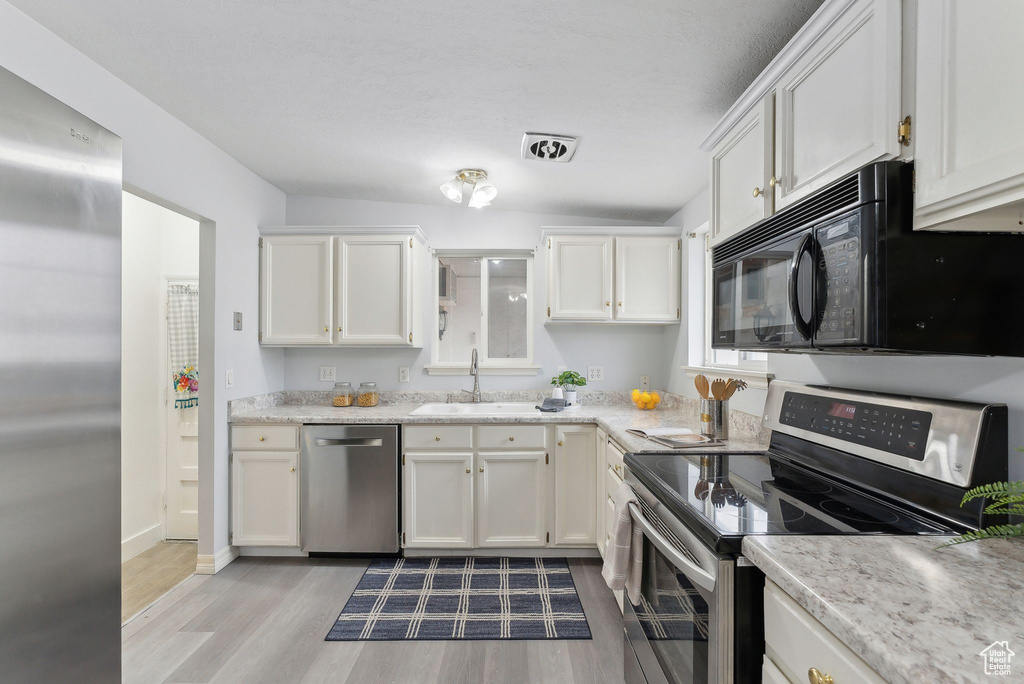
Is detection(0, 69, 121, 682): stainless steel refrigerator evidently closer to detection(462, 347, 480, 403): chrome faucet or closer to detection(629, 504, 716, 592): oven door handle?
detection(629, 504, 716, 592): oven door handle

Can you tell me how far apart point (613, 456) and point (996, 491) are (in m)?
1.62

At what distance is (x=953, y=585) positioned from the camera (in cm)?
82

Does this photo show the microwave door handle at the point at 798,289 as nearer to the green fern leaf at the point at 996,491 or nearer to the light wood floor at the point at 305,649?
the green fern leaf at the point at 996,491

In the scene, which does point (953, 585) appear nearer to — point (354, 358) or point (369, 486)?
point (369, 486)

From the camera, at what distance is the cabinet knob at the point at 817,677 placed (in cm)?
77

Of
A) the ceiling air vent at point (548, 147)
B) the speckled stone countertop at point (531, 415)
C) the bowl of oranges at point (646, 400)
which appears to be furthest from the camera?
the bowl of oranges at point (646, 400)

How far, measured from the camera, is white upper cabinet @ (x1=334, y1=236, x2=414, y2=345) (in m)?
3.27

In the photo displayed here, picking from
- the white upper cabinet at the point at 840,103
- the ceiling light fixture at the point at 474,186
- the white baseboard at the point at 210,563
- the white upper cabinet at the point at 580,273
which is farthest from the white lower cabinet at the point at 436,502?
the white upper cabinet at the point at 840,103

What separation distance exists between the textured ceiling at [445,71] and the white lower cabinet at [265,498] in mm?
1800

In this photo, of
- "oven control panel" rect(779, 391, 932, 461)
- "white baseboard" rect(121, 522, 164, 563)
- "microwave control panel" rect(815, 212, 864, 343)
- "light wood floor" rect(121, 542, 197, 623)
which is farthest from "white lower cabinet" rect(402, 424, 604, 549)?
"microwave control panel" rect(815, 212, 864, 343)

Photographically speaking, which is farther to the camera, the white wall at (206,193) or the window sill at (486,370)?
the window sill at (486,370)

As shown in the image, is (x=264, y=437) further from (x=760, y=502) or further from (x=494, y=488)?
(x=760, y=502)

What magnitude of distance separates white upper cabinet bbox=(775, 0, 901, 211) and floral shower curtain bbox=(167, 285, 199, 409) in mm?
3388

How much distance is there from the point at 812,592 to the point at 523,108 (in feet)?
→ 6.53
